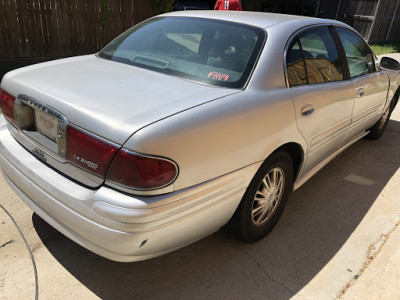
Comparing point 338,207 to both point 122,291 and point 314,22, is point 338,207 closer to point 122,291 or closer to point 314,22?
point 314,22

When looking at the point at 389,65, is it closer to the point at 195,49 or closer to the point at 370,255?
the point at 370,255

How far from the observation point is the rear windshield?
2.44m

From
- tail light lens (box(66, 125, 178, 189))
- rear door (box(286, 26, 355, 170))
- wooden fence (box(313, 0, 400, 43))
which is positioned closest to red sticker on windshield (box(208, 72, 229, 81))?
rear door (box(286, 26, 355, 170))

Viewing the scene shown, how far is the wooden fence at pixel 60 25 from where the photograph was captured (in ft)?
23.6

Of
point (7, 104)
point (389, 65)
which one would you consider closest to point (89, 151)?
point (7, 104)

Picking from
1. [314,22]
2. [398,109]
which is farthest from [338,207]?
[398,109]

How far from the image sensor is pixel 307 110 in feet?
9.01

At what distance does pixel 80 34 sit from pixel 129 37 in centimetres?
556

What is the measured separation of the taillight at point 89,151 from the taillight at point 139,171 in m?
0.04

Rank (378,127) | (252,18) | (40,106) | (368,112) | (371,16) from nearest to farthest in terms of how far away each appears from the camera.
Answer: (40,106) < (252,18) < (368,112) < (378,127) < (371,16)

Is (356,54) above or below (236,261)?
above

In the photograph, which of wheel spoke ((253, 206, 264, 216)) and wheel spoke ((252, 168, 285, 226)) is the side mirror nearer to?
wheel spoke ((252, 168, 285, 226))

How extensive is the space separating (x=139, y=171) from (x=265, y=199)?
1.17 metres

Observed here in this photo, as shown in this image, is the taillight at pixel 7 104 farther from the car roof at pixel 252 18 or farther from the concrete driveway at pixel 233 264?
the car roof at pixel 252 18
